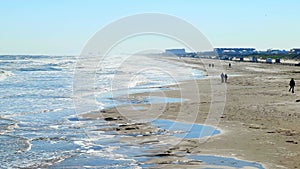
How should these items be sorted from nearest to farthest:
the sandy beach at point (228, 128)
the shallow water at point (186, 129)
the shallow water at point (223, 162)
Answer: the shallow water at point (223, 162)
the sandy beach at point (228, 128)
the shallow water at point (186, 129)

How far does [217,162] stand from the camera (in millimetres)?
13719

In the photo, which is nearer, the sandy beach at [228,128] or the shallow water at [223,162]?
the shallow water at [223,162]

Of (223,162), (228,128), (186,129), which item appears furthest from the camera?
(186,129)

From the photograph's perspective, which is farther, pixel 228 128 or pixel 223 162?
pixel 228 128

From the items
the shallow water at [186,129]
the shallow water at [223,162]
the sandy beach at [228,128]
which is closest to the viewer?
the shallow water at [223,162]

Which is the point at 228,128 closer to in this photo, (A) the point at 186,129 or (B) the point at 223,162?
(A) the point at 186,129

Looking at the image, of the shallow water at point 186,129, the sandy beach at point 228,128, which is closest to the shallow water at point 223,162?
the sandy beach at point 228,128

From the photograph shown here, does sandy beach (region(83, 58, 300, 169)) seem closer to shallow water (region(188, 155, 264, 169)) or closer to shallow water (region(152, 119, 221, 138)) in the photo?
shallow water (region(188, 155, 264, 169))

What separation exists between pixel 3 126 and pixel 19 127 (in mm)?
852

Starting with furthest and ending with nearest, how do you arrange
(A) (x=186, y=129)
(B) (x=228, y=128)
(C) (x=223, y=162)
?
(A) (x=186, y=129)
(B) (x=228, y=128)
(C) (x=223, y=162)

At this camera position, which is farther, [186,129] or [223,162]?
[186,129]

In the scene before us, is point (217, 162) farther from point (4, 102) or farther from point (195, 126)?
point (4, 102)

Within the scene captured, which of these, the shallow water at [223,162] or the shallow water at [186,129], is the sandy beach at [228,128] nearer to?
the shallow water at [223,162]

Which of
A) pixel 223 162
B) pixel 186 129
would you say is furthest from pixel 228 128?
pixel 223 162
